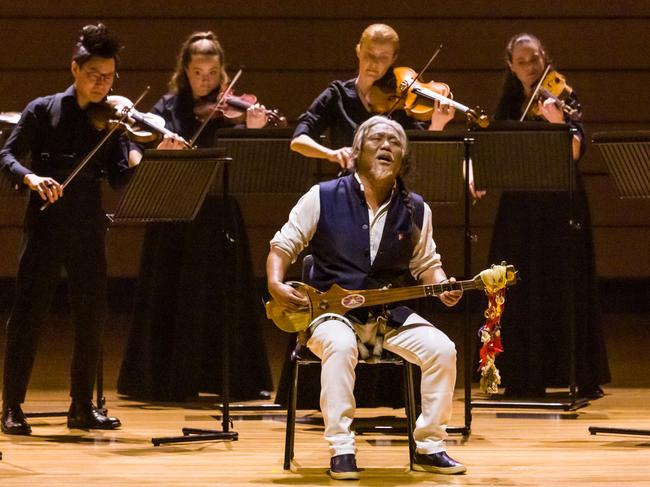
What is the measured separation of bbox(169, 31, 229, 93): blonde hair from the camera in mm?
5441

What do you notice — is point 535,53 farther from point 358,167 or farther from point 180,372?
point 180,372

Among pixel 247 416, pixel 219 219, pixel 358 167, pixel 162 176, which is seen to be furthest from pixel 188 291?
pixel 358 167

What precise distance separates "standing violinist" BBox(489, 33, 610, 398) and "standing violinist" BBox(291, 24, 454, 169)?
25.8 inches

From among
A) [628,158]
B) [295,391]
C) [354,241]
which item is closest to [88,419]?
[295,391]

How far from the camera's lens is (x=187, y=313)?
5.58m

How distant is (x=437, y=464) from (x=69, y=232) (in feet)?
5.41

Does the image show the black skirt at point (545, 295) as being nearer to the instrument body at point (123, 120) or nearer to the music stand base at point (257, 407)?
the music stand base at point (257, 407)

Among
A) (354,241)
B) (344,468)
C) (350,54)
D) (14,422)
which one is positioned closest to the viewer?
(344,468)

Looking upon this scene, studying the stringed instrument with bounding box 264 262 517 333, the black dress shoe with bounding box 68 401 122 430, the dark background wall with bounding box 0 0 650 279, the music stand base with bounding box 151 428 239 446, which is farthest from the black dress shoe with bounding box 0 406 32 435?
the dark background wall with bounding box 0 0 650 279

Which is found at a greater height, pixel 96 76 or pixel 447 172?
pixel 96 76

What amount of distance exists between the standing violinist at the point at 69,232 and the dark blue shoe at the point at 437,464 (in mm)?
1337

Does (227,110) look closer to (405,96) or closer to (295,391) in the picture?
(405,96)

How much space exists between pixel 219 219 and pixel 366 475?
186 cm

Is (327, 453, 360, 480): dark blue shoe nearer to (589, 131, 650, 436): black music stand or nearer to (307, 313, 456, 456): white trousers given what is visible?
(307, 313, 456, 456): white trousers
